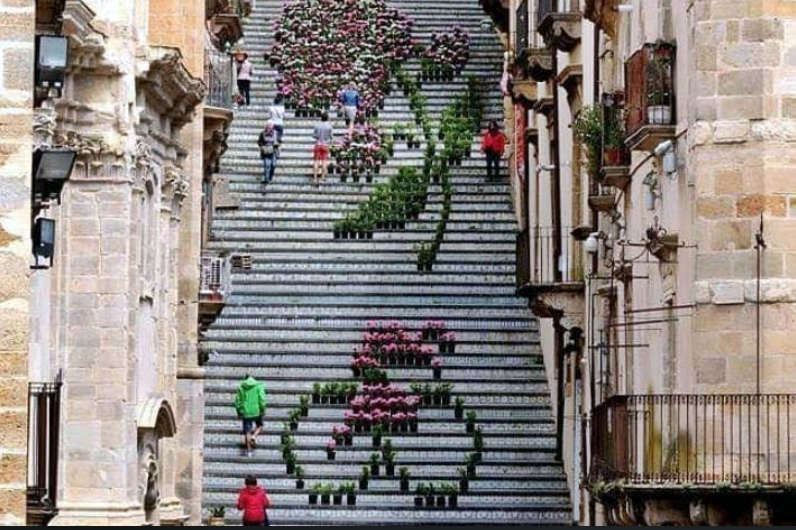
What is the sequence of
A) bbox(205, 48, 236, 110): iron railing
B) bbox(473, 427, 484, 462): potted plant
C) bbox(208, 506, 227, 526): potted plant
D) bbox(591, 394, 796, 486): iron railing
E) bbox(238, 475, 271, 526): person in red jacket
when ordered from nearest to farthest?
1. bbox(591, 394, 796, 486): iron railing
2. bbox(238, 475, 271, 526): person in red jacket
3. bbox(208, 506, 227, 526): potted plant
4. bbox(205, 48, 236, 110): iron railing
5. bbox(473, 427, 484, 462): potted plant

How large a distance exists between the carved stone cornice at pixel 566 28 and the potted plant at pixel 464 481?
22.6ft

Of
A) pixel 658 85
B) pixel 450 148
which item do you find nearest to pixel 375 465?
pixel 450 148

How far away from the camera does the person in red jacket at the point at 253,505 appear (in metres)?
47.2

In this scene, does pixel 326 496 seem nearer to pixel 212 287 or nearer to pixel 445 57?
pixel 212 287

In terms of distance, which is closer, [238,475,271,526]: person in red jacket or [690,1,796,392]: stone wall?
[690,1,796,392]: stone wall

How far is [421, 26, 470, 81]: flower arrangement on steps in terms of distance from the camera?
67.9 metres

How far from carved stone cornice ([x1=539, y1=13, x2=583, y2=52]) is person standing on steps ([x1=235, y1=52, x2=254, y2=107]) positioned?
56.2ft

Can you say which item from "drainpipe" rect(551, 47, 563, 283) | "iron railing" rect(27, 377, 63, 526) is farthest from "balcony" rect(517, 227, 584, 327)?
"iron railing" rect(27, 377, 63, 526)

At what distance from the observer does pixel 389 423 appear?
52438 mm

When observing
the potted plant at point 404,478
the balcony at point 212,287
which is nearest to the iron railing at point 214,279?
the balcony at point 212,287

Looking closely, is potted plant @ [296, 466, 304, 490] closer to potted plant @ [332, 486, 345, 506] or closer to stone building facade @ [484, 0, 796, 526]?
potted plant @ [332, 486, 345, 506]

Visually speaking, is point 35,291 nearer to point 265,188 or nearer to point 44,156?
point 44,156

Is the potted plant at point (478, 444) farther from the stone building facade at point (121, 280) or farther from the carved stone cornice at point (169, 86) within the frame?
the carved stone cornice at point (169, 86)

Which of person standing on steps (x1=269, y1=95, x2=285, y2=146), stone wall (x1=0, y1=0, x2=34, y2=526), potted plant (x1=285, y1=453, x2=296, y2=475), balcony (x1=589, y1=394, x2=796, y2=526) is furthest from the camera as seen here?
Result: person standing on steps (x1=269, y1=95, x2=285, y2=146)
